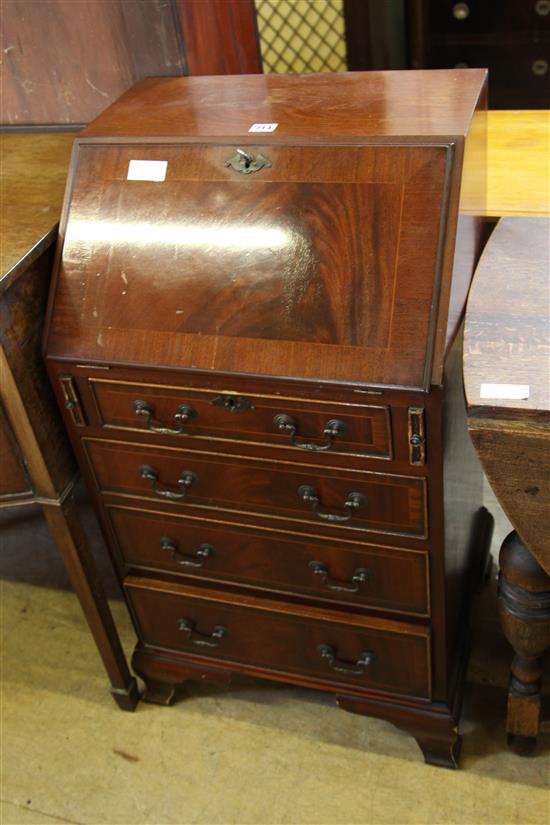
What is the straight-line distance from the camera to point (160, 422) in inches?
62.6

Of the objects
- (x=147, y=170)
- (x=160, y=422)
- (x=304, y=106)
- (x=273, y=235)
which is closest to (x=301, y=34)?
(x=304, y=106)

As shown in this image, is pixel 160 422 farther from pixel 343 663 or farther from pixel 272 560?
pixel 343 663

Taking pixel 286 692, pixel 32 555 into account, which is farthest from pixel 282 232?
pixel 32 555

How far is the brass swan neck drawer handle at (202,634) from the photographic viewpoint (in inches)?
73.4

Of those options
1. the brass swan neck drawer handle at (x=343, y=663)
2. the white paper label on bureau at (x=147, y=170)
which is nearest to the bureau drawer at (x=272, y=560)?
the brass swan neck drawer handle at (x=343, y=663)

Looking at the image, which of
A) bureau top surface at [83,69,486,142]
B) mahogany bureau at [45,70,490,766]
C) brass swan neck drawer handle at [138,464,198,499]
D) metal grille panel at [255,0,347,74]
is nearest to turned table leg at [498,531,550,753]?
mahogany bureau at [45,70,490,766]

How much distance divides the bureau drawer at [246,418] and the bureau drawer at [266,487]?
0.15 feet

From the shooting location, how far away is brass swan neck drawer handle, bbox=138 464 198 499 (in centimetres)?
163

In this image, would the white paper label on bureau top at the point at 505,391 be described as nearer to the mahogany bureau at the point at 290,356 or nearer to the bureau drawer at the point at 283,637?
the mahogany bureau at the point at 290,356

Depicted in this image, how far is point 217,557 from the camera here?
1.75 metres

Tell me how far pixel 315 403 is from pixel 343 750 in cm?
86

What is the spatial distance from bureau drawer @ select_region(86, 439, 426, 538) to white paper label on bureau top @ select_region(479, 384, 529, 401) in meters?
0.22

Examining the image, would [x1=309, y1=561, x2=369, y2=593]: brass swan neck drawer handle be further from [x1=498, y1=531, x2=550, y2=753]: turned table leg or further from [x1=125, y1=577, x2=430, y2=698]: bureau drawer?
[x1=498, y1=531, x2=550, y2=753]: turned table leg

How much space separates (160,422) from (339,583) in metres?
0.43
